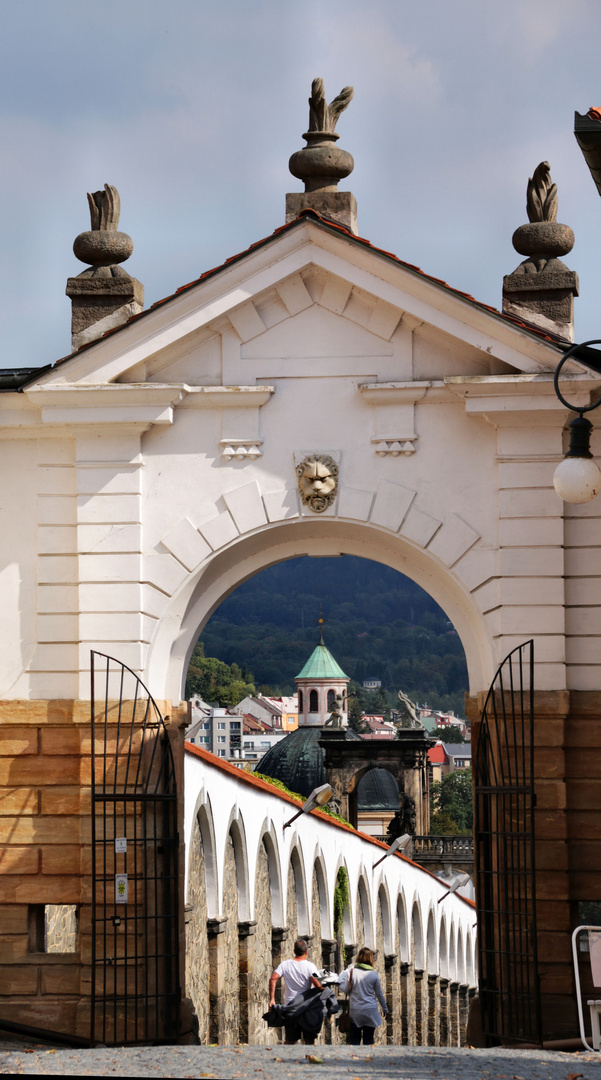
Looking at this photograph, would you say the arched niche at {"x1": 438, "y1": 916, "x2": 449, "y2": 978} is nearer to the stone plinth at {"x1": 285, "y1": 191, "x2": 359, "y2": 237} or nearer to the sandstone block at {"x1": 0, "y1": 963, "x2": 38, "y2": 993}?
the sandstone block at {"x1": 0, "y1": 963, "x2": 38, "y2": 993}

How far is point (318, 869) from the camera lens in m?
27.7

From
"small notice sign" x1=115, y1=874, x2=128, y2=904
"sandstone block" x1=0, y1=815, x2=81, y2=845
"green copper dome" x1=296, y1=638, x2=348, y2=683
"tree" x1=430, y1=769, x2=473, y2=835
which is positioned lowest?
"small notice sign" x1=115, y1=874, x2=128, y2=904

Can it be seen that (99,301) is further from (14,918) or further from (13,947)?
(13,947)

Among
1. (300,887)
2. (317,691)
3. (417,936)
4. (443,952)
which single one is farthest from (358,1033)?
(317,691)

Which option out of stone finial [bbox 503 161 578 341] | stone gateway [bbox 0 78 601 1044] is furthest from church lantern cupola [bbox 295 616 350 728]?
stone gateway [bbox 0 78 601 1044]

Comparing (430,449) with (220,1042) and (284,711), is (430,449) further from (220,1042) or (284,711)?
(284,711)

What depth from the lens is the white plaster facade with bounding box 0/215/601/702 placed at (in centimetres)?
1306

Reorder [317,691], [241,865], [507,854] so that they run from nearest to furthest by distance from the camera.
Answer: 1. [507,854]
2. [241,865]
3. [317,691]

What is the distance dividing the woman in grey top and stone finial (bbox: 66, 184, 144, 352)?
21.5 ft

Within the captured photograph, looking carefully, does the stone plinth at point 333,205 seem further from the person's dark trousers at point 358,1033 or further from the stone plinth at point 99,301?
the person's dark trousers at point 358,1033

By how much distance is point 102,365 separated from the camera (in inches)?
528

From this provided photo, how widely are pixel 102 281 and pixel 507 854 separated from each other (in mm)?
6531

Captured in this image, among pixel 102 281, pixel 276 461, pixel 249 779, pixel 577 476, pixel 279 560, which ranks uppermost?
pixel 102 281

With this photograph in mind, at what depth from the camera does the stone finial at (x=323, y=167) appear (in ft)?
46.1
